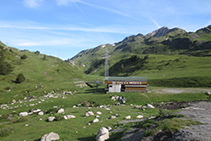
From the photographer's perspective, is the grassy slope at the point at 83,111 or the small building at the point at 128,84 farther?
the small building at the point at 128,84

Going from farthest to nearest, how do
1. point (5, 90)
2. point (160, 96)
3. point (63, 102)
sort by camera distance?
point (5, 90), point (160, 96), point (63, 102)

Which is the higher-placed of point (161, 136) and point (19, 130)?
point (161, 136)

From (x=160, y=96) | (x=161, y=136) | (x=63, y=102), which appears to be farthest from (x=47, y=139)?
(x=160, y=96)

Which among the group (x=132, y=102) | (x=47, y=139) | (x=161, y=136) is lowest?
(x=132, y=102)

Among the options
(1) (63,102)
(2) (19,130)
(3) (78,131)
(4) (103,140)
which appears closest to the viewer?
(4) (103,140)

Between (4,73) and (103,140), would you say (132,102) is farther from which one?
(4,73)

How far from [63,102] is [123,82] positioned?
25.4m

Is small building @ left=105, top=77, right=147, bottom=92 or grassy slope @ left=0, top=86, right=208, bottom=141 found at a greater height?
small building @ left=105, top=77, right=147, bottom=92

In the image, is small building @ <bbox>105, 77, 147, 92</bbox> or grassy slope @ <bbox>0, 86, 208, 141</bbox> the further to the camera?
small building @ <bbox>105, 77, 147, 92</bbox>

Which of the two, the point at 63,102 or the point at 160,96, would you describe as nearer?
the point at 63,102

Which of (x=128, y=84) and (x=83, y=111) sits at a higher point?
(x=128, y=84)

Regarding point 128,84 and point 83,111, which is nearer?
point 83,111

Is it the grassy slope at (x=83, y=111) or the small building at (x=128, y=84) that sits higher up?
the small building at (x=128, y=84)

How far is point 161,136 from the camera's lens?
10875 millimetres
